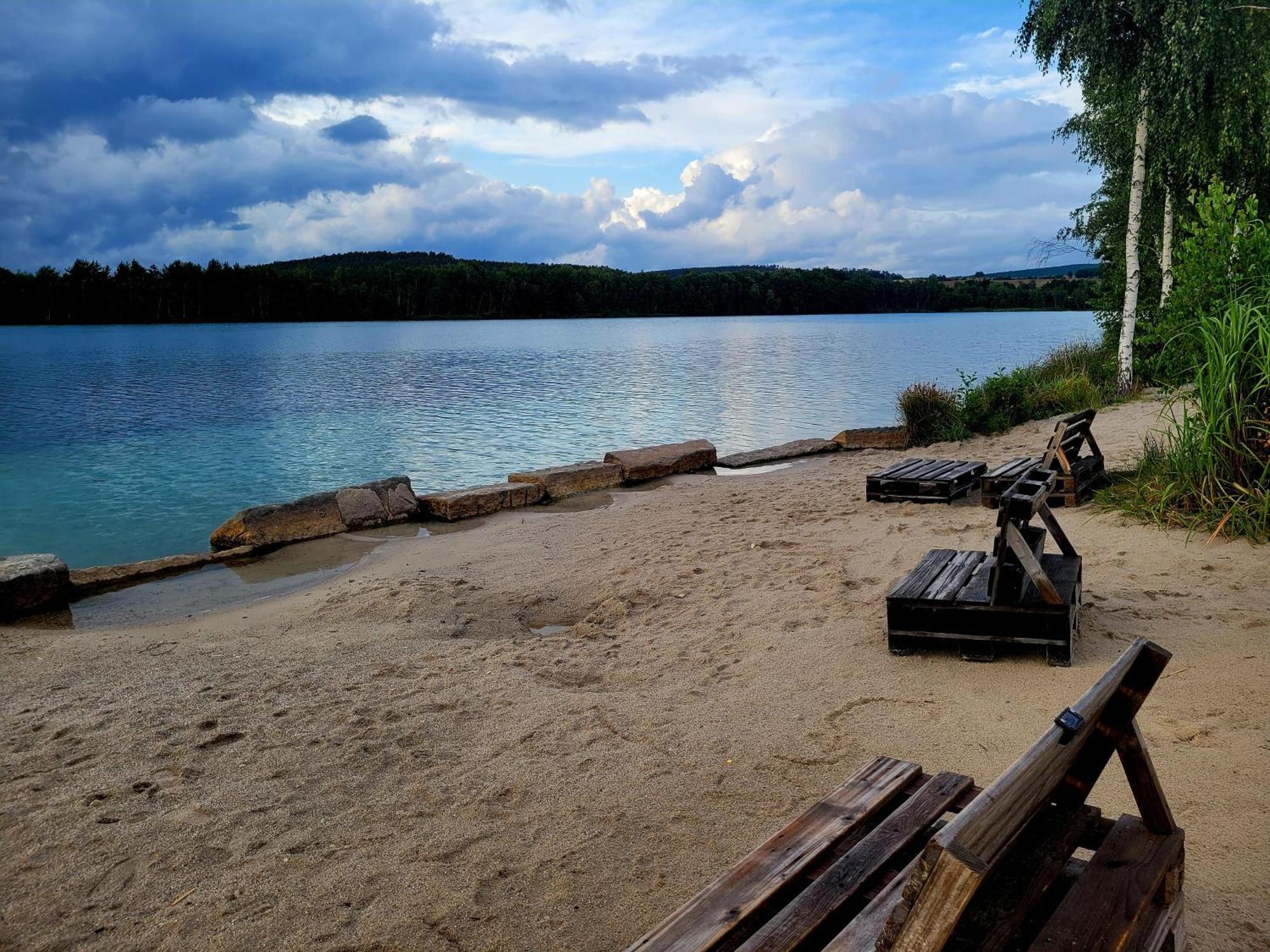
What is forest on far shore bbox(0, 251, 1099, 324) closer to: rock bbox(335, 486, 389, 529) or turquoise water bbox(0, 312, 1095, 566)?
turquoise water bbox(0, 312, 1095, 566)

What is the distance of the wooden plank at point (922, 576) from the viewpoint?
544cm

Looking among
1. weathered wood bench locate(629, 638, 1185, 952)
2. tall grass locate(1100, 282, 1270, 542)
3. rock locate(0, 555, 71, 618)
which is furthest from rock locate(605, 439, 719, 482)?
weathered wood bench locate(629, 638, 1185, 952)

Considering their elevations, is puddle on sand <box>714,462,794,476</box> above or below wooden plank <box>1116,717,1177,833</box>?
below

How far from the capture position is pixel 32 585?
8242mm

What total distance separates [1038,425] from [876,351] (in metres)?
35.8

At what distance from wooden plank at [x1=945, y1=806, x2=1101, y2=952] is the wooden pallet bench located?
776cm

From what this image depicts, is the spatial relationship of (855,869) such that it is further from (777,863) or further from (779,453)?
(779,453)

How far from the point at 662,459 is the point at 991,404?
6.05 m

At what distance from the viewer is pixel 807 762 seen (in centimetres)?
418

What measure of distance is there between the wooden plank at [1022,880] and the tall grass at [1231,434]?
527cm

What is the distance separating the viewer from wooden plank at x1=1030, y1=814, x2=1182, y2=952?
6.59ft

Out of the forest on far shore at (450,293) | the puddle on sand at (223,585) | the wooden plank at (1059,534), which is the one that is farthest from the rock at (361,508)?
the forest on far shore at (450,293)

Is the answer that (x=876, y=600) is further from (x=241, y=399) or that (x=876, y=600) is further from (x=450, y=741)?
(x=241, y=399)

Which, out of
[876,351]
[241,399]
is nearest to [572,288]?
[876,351]
